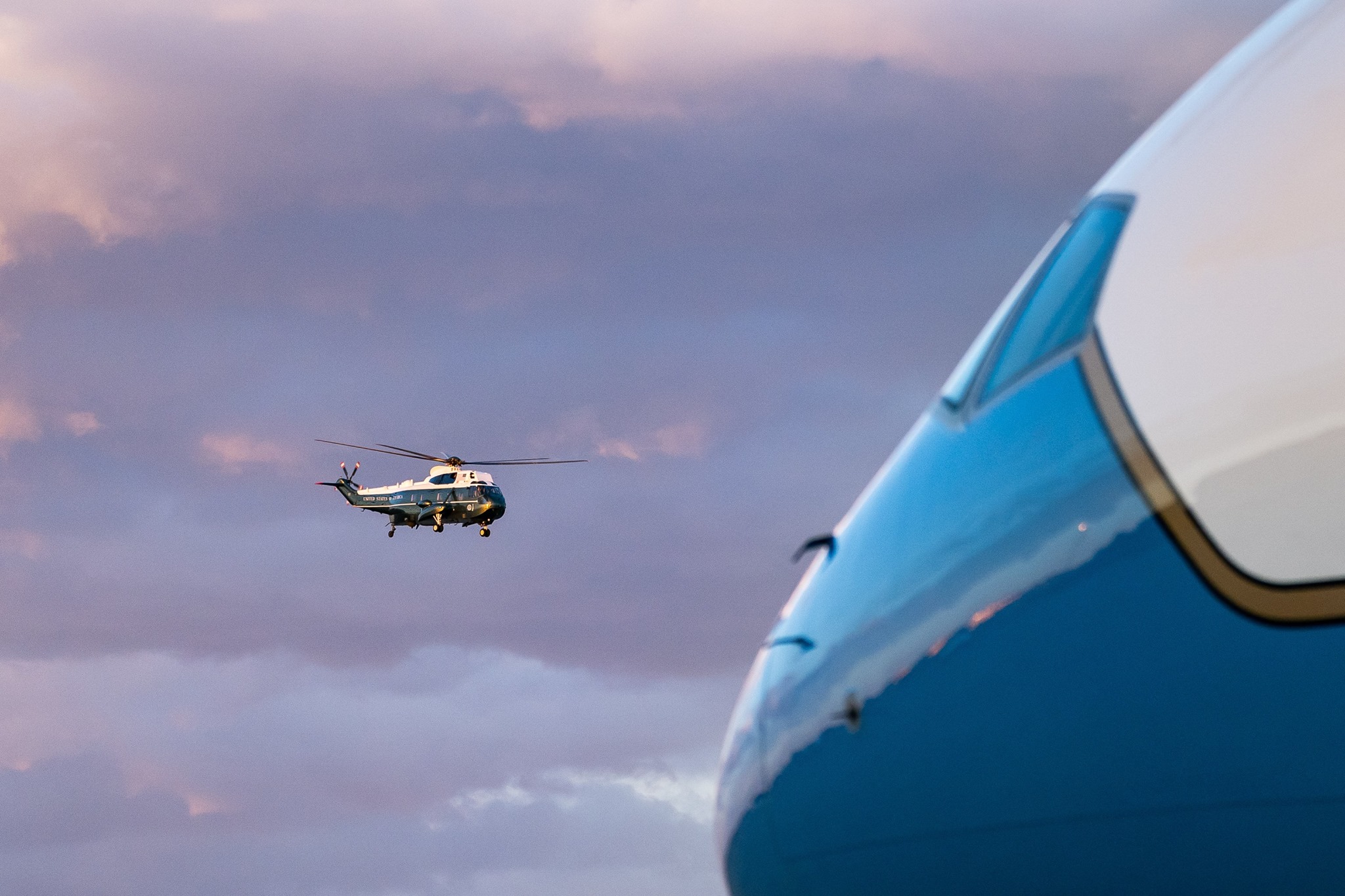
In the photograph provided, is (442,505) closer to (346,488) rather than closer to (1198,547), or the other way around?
(346,488)

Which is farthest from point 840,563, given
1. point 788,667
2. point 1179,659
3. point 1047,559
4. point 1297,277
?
point 1297,277

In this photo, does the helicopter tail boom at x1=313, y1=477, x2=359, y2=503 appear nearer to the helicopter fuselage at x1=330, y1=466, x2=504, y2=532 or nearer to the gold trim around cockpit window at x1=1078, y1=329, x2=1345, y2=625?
the helicopter fuselage at x1=330, y1=466, x2=504, y2=532

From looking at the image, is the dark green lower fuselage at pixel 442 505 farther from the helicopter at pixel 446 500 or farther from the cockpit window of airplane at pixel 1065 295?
the cockpit window of airplane at pixel 1065 295

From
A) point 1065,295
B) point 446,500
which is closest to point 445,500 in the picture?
point 446,500

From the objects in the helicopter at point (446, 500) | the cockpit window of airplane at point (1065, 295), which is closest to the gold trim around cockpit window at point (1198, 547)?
the cockpit window of airplane at point (1065, 295)

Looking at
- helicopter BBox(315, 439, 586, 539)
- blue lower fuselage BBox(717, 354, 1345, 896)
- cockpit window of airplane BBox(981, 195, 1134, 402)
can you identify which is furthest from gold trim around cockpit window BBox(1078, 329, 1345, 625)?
helicopter BBox(315, 439, 586, 539)

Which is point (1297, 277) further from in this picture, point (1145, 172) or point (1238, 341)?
point (1145, 172)
